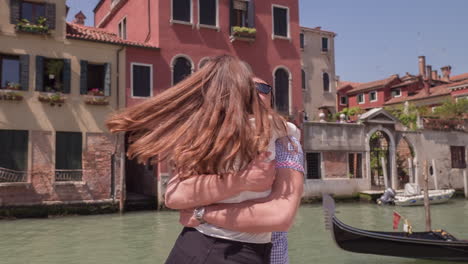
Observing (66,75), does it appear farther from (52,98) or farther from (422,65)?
(422,65)

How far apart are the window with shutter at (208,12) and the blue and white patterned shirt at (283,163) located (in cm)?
1352

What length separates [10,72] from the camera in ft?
37.9

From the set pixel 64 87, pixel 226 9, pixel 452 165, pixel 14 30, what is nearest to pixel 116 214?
pixel 64 87

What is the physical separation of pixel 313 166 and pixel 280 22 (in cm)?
547

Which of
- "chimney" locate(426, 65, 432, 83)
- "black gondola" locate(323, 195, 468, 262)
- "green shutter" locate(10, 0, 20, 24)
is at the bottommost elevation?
"black gondola" locate(323, 195, 468, 262)

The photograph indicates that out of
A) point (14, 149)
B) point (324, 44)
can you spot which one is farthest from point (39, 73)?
point (324, 44)

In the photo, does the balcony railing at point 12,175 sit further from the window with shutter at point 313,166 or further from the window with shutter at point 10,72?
the window with shutter at point 313,166

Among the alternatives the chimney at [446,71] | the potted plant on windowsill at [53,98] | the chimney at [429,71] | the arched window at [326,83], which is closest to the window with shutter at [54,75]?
the potted plant on windowsill at [53,98]

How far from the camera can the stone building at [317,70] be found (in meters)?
23.0

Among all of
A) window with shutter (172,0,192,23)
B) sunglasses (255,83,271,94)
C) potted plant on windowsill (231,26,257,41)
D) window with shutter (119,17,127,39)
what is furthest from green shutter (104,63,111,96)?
sunglasses (255,83,271,94)

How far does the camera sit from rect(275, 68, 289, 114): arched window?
1516 centimetres

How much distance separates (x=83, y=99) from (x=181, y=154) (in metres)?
12.0

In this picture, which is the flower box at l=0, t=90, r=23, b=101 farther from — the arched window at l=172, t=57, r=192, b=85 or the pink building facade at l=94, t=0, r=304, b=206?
the arched window at l=172, t=57, r=192, b=85

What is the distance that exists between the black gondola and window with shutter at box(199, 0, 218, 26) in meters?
9.43
